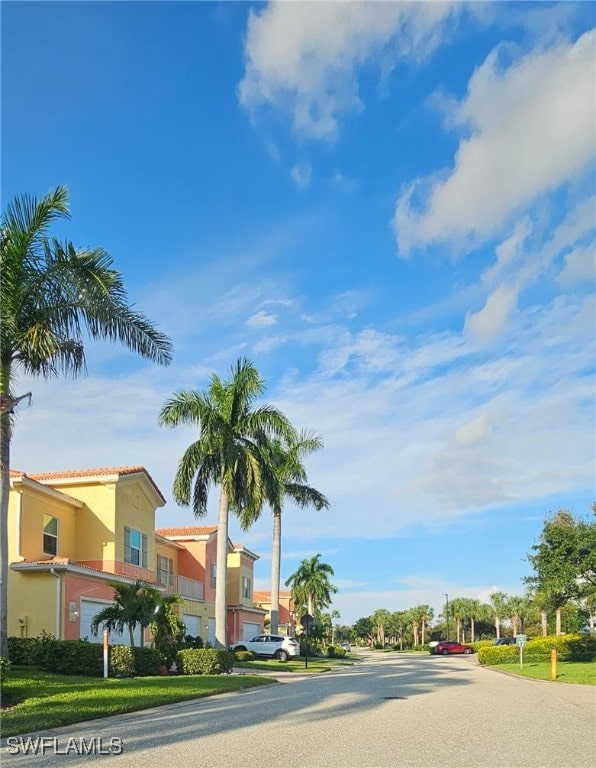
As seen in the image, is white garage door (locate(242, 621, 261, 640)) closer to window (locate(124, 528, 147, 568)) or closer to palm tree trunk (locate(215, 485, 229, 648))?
window (locate(124, 528, 147, 568))

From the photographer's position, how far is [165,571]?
4156 centimetres

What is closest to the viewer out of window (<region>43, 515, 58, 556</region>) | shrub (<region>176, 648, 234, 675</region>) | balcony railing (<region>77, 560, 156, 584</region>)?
shrub (<region>176, 648, 234, 675</region>)

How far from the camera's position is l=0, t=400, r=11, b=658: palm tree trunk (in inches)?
639

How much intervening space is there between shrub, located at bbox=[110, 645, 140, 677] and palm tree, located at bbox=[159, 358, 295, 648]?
9332 millimetres

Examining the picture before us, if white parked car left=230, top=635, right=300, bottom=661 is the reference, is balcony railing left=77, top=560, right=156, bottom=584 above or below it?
above

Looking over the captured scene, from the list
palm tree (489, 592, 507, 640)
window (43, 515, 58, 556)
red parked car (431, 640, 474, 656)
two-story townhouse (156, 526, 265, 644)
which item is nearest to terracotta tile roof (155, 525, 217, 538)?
two-story townhouse (156, 526, 265, 644)

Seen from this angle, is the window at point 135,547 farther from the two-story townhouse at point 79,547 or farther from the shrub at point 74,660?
the shrub at point 74,660

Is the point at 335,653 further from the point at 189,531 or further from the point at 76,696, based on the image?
the point at 76,696

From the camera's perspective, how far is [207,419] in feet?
106

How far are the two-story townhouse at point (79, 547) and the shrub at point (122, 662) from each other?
4464mm

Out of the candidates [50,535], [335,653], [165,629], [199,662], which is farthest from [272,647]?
[335,653]

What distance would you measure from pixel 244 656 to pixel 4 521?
2423 centimetres

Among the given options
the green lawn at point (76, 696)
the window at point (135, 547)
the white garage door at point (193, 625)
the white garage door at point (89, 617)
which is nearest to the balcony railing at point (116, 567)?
the window at point (135, 547)

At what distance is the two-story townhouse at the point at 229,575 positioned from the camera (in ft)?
146
